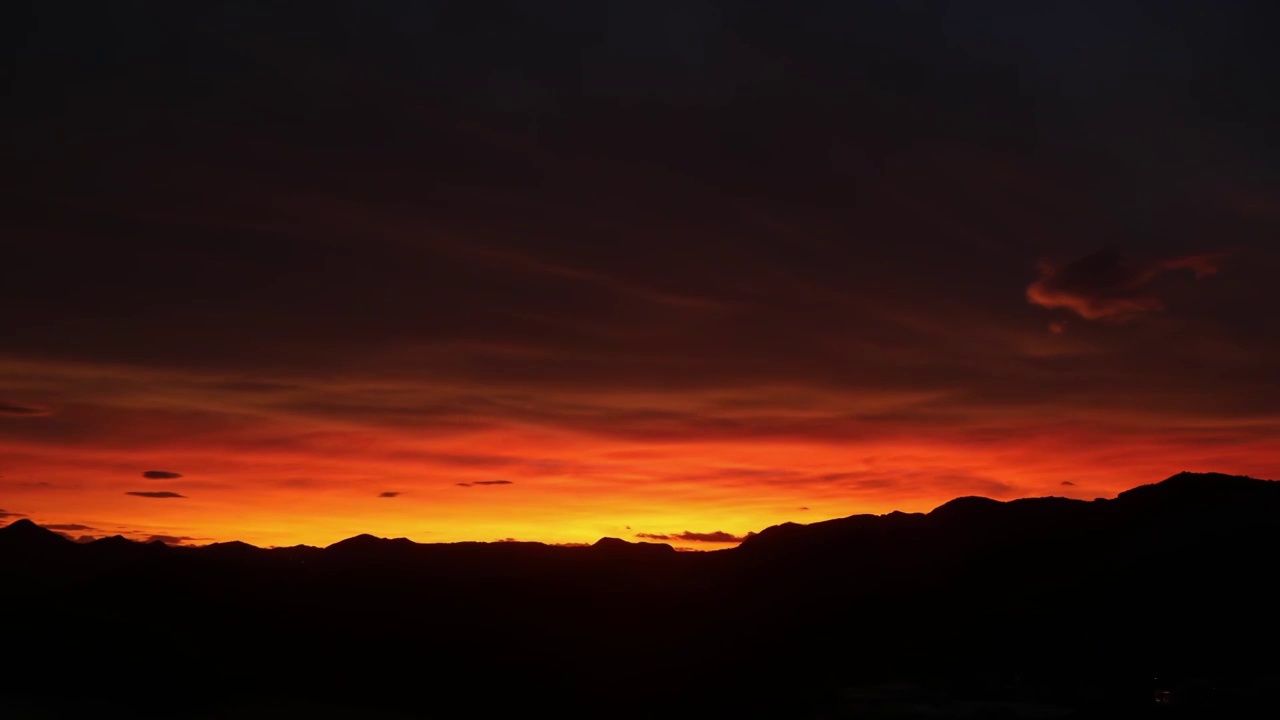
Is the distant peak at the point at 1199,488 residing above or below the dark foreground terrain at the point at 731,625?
above

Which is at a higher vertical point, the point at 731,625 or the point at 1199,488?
the point at 1199,488

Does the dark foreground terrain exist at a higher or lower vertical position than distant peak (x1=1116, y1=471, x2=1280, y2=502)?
lower

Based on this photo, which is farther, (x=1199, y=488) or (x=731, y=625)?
(x=1199, y=488)

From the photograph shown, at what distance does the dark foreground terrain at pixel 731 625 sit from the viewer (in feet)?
343

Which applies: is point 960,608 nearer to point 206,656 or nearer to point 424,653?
point 424,653

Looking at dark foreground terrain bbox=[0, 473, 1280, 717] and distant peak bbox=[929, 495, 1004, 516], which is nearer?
dark foreground terrain bbox=[0, 473, 1280, 717]

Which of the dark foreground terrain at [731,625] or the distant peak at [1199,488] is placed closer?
the dark foreground terrain at [731,625]

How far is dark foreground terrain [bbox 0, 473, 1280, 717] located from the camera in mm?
104688

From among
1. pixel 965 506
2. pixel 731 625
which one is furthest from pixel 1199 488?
pixel 731 625

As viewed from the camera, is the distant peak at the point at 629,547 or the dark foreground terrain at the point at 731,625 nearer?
the dark foreground terrain at the point at 731,625

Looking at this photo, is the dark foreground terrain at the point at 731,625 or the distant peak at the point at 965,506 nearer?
the dark foreground terrain at the point at 731,625

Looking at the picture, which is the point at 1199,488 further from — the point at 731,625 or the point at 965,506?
the point at 731,625

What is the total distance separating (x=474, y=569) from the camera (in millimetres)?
A: 173375

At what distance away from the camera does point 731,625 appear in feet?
476
